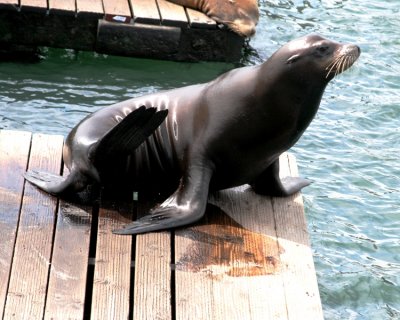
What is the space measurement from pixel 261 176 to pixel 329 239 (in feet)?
4.85

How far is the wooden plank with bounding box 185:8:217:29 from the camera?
9.09 m

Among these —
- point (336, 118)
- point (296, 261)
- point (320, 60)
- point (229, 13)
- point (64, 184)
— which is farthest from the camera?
point (229, 13)

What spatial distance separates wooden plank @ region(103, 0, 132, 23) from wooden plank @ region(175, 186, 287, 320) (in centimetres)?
387

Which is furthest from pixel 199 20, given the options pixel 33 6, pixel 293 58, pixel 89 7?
pixel 293 58

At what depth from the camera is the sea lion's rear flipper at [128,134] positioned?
192 inches

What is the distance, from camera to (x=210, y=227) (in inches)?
199

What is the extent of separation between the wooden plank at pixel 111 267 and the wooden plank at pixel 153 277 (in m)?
0.05

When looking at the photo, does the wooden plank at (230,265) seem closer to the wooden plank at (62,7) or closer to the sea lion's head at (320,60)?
the sea lion's head at (320,60)

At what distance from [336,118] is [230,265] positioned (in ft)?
13.2

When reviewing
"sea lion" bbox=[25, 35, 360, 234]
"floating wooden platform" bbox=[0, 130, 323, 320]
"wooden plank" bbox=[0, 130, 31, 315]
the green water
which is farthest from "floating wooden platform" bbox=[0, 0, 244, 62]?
"floating wooden platform" bbox=[0, 130, 323, 320]

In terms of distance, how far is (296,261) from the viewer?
4.85 meters

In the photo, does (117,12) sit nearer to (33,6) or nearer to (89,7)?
(89,7)

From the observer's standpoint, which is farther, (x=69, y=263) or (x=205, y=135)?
(x=205, y=135)

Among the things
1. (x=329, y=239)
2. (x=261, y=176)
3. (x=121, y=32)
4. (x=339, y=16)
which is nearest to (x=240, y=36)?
(x=121, y=32)
